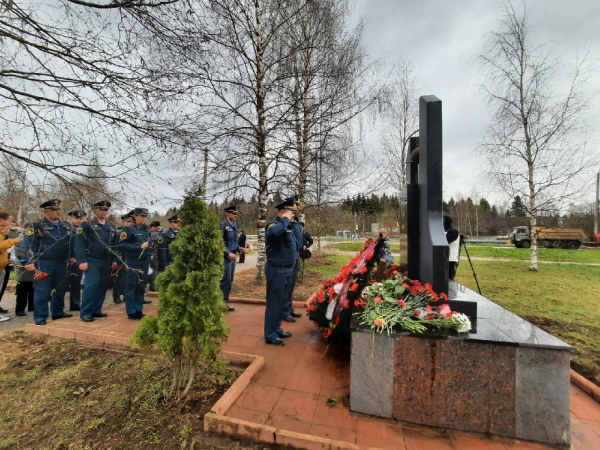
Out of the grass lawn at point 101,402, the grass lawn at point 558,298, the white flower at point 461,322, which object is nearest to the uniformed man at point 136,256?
the grass lawn at point 101,402

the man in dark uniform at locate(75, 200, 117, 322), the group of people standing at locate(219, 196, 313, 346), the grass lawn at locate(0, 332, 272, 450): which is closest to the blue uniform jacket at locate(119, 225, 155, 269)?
the man in dark uniform at locate(75, 200, 117, 322)

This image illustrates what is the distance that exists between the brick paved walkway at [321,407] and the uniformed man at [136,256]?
0.97 m

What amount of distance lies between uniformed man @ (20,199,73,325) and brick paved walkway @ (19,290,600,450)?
1.31 meters

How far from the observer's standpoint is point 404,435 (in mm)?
2225

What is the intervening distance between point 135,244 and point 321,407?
4.51 meters

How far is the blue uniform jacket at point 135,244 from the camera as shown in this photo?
210 inches

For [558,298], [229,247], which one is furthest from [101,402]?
[558,298]

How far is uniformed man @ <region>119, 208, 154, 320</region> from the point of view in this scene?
5047 mm

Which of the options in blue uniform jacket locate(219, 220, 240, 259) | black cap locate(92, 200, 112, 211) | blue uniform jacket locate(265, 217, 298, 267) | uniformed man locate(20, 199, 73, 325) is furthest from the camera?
blue uniform jacket locate(219, 220, 240, 259)

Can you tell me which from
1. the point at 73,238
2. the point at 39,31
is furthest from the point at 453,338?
the point at 73,238

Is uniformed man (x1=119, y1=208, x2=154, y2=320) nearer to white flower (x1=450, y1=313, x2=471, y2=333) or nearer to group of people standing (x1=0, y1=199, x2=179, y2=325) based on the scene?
group of people standing (x1=0, y1=199, x2=179, y2=325)

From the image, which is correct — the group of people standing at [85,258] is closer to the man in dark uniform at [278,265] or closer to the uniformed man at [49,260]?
the uniformed man at [49,260]

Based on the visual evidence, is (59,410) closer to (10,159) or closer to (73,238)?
(10,159)

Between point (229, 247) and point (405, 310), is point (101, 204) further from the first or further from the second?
point (405, 310)
